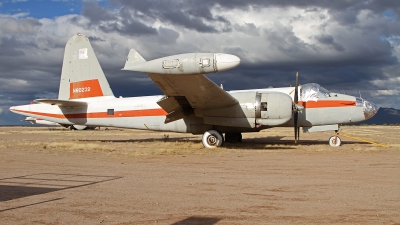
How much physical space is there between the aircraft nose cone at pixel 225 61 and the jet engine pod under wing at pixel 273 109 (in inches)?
193

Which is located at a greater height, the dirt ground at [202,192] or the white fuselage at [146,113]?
the white fuselage at [146,113]

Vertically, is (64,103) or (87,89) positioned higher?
(87,89)

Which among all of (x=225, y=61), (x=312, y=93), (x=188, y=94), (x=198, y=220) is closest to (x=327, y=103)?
(x=312, y=93)

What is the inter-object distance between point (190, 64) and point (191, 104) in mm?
4755

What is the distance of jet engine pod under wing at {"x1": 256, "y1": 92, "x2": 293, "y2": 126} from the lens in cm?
1636

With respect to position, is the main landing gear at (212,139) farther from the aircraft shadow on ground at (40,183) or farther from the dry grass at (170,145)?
the aircraft shadow on ground at (40,183)

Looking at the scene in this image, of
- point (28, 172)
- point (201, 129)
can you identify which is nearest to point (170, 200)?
point (28, 172)

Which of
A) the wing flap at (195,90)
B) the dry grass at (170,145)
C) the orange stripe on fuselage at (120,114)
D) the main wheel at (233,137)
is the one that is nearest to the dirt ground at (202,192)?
the wing flap at (195,90)

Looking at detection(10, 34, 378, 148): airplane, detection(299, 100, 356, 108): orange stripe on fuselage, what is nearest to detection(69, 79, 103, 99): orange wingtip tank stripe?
detection(10, 34, 378, 148): airplane

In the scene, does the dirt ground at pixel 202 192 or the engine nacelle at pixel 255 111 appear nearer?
the dirt ground at pixel 202 192

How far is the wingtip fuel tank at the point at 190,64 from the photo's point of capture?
40.1ft

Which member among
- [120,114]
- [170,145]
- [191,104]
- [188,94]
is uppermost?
[188,94]

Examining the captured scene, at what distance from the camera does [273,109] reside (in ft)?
54.1

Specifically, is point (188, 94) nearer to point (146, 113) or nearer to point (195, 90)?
point (195, 90)
